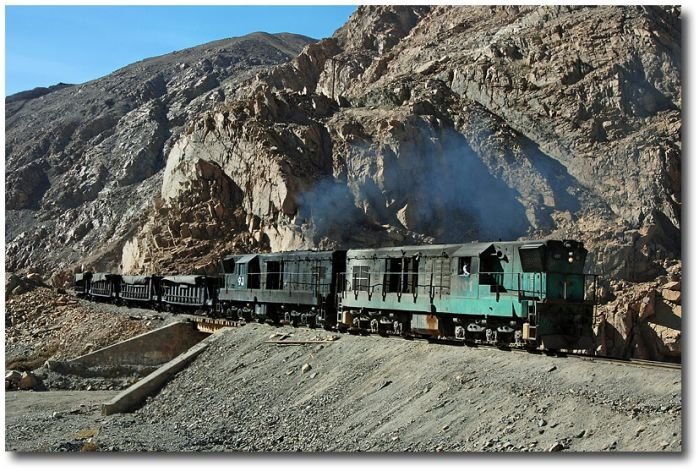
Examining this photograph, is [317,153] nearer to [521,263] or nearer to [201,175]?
[201,175]

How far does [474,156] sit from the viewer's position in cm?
5166

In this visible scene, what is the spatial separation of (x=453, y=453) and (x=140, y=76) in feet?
428

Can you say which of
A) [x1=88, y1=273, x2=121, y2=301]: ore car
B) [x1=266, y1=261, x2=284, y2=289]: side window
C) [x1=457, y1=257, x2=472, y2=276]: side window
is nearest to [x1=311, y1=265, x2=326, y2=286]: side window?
[x1=266, y1=261, x2=284, y2=289]: side window

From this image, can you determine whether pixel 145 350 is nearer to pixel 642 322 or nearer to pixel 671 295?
pixel 642 322

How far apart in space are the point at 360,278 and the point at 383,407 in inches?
393

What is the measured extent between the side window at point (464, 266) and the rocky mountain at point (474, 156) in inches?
862

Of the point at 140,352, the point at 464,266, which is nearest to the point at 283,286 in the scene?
the point at 140,352

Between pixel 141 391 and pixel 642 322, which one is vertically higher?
pixel 642 322

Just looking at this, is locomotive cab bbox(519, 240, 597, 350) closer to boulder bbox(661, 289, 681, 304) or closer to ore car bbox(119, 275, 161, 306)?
boulder bbox(661, 289, 681, 304)

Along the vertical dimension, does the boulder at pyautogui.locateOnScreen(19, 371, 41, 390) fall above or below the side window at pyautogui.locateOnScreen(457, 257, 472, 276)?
below

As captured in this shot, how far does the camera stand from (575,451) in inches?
435

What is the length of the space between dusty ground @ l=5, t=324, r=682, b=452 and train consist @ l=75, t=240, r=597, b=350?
1658 millimetres

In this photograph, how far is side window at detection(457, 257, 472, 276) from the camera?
20.2 m

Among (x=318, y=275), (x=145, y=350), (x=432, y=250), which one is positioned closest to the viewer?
(x=432, y=250)
